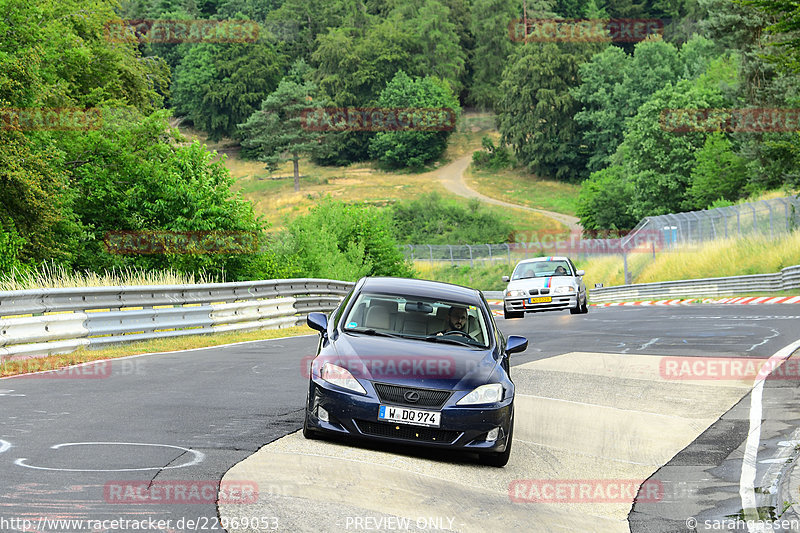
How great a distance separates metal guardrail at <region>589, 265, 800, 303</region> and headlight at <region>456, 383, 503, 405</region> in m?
29.9

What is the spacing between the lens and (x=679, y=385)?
13.7m

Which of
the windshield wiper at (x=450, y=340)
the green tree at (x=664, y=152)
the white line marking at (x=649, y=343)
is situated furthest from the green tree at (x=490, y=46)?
the windshield wiper at (x=450, y=340)

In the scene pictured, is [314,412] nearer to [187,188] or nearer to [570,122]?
[187,188]

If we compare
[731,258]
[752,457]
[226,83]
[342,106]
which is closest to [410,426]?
[752,457]

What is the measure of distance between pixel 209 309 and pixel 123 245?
12899 millimetres

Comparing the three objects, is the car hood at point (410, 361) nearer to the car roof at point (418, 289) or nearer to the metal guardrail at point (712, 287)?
the car roof at point (418, 289)

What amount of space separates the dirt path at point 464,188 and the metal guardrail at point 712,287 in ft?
157

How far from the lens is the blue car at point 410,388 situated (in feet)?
26.2

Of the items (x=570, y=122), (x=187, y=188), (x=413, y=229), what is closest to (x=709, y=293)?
(x=187, y=188)

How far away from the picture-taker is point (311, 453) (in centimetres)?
786

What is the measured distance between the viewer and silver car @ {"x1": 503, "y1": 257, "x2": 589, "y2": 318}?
91.9ft

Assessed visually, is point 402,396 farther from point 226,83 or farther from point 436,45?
point 226,83

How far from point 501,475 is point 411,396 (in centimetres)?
95

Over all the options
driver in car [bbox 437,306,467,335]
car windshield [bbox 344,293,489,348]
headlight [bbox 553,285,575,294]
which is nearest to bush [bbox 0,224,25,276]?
headlight [bbox 553,285,575,294]
